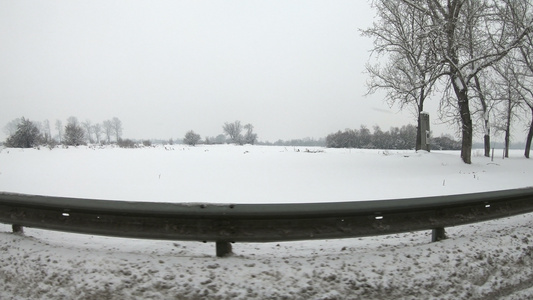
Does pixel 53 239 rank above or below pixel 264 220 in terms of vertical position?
below

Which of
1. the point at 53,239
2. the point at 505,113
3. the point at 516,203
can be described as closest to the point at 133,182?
the point at 53,239

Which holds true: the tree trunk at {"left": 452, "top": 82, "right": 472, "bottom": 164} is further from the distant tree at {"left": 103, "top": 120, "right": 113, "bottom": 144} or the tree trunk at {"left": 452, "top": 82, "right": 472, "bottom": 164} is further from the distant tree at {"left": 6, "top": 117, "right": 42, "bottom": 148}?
the distant tree at {"left": 103, "top": 120, "right": 113, "bottom": 144}

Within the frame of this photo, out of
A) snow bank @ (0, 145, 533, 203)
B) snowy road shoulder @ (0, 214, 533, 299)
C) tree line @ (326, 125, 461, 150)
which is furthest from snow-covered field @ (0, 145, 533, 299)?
tree line @ (326, 125, 461, 150)

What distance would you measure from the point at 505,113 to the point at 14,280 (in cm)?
3817

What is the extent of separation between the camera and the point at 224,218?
3.14 metres

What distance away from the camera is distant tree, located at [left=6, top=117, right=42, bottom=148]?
27.5m

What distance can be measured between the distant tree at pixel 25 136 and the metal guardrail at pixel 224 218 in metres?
30.7

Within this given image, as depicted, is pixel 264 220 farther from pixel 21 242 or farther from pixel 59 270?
pixel 21 242

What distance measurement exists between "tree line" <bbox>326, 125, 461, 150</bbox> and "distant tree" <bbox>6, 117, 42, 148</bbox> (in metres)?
49.7

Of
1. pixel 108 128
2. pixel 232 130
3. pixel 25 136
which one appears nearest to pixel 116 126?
pixel 108 128

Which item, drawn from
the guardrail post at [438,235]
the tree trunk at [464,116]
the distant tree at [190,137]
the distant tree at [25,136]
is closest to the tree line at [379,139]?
the distant tree at [190,137]

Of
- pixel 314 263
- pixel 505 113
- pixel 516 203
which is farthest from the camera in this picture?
pixel 505 113

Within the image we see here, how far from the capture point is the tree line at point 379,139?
184ft

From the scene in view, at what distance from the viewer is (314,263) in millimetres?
3193
